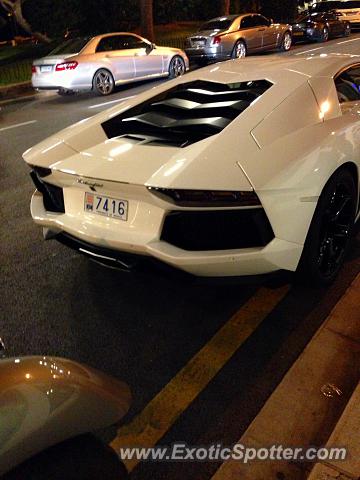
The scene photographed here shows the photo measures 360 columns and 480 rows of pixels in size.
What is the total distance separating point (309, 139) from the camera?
3045 millimetres

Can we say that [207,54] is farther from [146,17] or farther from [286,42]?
[286,42]

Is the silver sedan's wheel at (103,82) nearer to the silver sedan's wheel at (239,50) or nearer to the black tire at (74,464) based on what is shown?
the silver sedan's wheel at (239,50)

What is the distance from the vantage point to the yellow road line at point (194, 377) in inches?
95.0

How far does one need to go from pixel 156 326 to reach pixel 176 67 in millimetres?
12043

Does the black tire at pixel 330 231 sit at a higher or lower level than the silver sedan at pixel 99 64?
lower

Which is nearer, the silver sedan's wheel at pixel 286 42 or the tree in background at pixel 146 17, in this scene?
the tree in background at pixel 146 17

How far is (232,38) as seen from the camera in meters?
16.2

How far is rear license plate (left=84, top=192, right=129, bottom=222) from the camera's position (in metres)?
2.91

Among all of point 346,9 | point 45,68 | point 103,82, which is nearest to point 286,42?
point 346,9

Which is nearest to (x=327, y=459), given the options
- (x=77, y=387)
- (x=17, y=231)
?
(x=77, y=387)

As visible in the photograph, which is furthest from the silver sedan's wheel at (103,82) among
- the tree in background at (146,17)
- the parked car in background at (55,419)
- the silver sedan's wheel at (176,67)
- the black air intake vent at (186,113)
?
the parked car in background at (55,419)

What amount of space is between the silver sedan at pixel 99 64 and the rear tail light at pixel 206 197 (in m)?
9.89

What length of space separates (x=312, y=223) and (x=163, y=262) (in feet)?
3.15

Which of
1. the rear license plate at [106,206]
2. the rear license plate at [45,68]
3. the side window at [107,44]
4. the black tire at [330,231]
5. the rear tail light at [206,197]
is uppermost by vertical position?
the side window at [107,44]
